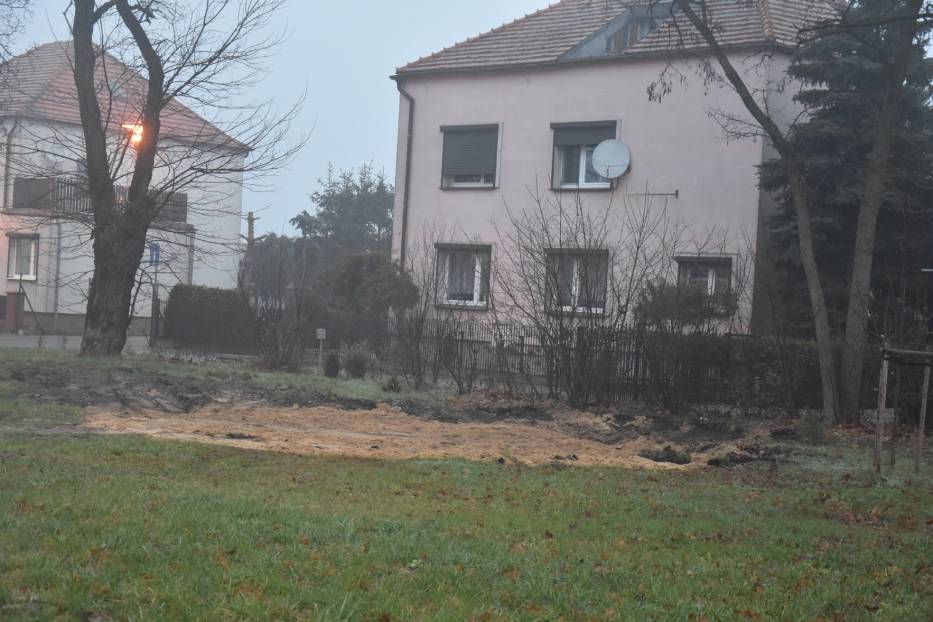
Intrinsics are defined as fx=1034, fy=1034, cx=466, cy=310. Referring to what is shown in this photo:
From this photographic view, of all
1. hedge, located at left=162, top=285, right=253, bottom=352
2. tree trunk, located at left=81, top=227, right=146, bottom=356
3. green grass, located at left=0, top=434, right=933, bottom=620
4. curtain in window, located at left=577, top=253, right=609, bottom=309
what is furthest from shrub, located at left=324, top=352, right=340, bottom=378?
hedge, located at left=162, top=285, right=253, bottom=352

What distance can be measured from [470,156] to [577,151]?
3.14m

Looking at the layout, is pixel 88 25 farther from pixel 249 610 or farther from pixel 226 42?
pixel 249 610

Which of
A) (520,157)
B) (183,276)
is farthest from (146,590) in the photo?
(183,276)

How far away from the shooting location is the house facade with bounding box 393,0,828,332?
25.2 m

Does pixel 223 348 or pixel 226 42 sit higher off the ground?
pixel 226 42

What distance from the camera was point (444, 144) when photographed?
29734 millimetres

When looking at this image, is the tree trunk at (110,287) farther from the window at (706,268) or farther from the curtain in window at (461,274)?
the window at (706,268)

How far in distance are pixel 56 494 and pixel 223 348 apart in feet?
87.5

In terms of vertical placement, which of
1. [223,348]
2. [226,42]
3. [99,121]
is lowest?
[223,348]

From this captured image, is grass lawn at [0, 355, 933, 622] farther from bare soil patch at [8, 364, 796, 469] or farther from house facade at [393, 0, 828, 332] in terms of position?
house facade at [393, 0, 828, 332]

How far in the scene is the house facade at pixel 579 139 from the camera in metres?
25.2

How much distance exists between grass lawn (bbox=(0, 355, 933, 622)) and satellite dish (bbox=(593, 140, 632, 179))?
673 inches

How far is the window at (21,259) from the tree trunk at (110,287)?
26133mm

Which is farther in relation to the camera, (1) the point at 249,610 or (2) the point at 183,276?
(2) the point at 183,276
